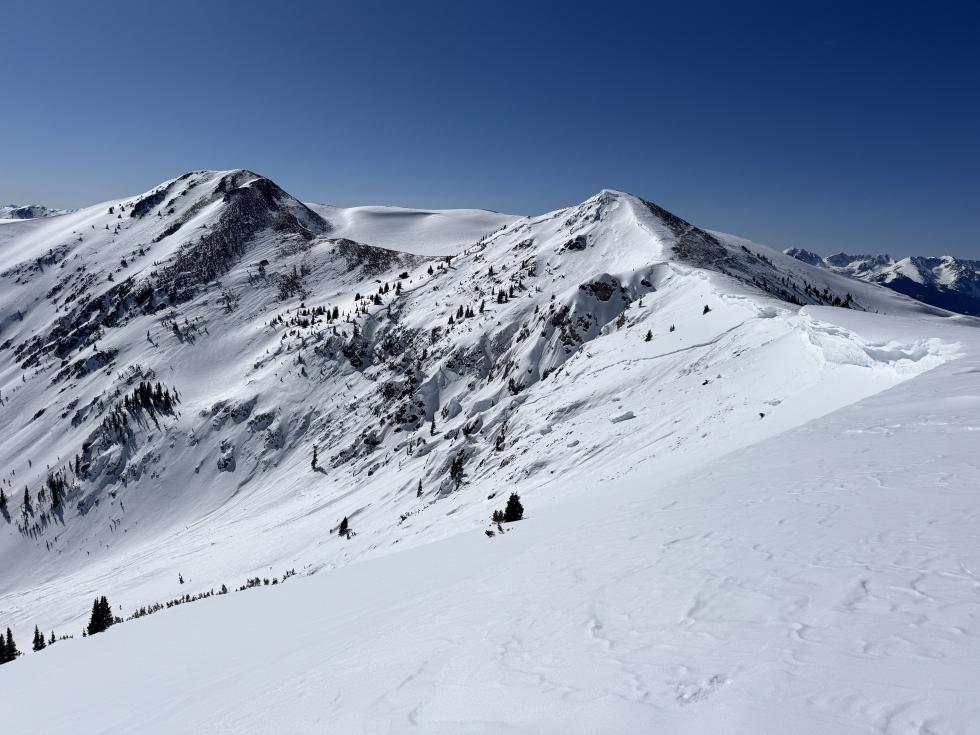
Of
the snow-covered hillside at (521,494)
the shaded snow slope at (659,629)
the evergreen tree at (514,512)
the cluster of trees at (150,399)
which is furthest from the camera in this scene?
the cluster of trees at (150,399)

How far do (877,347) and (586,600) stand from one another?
20821mm

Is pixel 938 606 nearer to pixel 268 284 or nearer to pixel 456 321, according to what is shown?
pixel 456 321

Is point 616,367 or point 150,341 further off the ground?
point 150,341

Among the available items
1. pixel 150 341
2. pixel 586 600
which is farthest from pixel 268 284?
pixel 586 600

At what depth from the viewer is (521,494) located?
27.7m

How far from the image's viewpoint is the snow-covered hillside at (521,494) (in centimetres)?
543

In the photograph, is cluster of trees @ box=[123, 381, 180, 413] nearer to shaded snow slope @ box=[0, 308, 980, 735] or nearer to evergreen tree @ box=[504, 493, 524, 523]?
shaded snow slope @ box=[0, 308, 980, 735]

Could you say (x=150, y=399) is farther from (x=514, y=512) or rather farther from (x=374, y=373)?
(x=514, y=512)

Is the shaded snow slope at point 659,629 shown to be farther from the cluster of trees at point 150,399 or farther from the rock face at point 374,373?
the cluster of trees at point 150,399

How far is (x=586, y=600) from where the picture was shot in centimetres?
722

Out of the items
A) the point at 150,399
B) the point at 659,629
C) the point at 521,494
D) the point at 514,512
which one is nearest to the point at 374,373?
the point at 150,399

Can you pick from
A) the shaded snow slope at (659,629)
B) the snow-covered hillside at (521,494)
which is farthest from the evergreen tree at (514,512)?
the shaded snow slope at (659,629)

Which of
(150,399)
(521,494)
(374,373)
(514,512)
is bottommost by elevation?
(521,494)

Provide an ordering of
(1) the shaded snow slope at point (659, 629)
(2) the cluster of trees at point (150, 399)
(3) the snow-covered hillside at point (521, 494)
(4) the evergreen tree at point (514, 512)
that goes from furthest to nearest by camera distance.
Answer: (2) the cluster of trees at point (150, 399)
(4) the evergreen tree at point (514, 512)
(3) the snow-covered hillside at point (521, 494)
(1) the shaded snow slope at point (659, 629)
